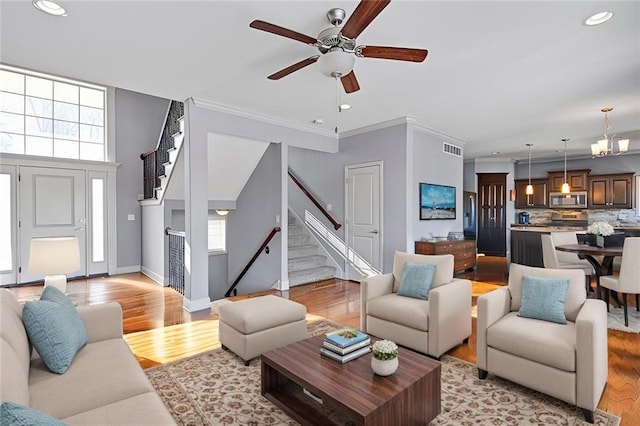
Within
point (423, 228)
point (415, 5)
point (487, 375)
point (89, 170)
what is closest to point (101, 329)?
point (487, 375)

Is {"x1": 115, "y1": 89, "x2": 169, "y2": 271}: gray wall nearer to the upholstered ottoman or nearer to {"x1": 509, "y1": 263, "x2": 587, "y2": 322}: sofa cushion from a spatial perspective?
the upholstered ottoman

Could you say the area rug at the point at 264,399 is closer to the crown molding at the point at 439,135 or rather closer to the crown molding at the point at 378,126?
the crown molding at the point at 378,126

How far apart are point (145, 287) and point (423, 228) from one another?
16.2ft

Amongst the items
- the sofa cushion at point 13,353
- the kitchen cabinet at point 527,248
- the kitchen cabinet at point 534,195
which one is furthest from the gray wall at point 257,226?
the kitchen cabinet at point 534,195

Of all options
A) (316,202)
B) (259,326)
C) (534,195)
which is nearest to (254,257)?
(316,202)

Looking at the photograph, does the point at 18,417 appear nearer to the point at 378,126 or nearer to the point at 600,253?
the point at 600,253

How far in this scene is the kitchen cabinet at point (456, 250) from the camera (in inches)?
220

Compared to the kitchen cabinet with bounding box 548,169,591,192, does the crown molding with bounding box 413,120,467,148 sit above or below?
above

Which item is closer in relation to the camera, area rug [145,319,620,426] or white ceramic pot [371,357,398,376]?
white ceramic pot [371,357,398,376]

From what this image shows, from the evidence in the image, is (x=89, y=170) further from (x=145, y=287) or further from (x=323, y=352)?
(x=323, y=352)

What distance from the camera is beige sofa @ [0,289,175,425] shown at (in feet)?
4.66

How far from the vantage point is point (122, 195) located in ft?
23.2

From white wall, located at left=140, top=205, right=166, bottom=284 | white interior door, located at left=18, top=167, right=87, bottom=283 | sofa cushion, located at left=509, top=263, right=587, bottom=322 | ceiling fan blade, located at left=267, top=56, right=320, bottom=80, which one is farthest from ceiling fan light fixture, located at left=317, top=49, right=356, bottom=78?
white interior door, located at left=18, top=167, right=87, bottom=283

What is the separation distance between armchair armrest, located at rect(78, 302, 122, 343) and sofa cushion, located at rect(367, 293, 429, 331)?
2186 mm
